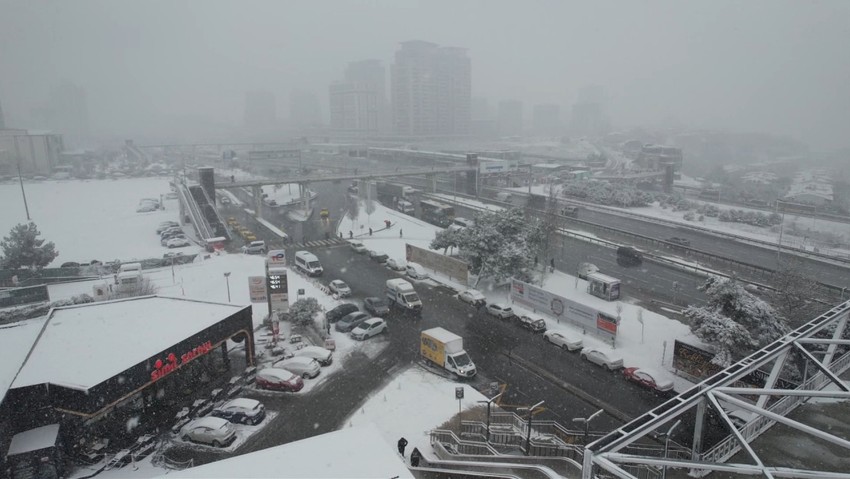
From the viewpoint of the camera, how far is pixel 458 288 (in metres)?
22.5

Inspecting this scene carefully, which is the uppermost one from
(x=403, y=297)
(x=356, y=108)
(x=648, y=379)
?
(x=356, y=108)

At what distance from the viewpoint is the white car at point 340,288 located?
2148 centimetres

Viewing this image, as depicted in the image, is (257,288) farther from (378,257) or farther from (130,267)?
(130,267)

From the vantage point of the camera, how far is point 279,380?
550 inches

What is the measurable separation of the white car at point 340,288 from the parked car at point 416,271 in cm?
333

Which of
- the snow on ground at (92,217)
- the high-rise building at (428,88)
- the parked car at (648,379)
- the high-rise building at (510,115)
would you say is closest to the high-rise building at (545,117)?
the high-rise building at (510,115)

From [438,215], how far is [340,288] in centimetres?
1681

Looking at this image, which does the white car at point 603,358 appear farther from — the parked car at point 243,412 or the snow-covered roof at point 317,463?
the parked car at point 243,412

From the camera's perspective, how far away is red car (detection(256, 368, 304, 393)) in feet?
45.8

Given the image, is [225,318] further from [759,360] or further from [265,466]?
[759,360]

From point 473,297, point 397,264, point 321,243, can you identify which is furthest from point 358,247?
point 473,297

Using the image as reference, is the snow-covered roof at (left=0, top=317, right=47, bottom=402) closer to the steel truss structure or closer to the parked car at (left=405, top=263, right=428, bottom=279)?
the steel truss structure

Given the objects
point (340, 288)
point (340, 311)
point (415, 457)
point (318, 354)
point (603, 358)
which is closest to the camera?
point (415, 457)

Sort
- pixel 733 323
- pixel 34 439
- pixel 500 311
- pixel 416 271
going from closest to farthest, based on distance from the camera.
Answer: pixel 34 439
pixel 733 323
pixel 500 311
pixel 416 271
